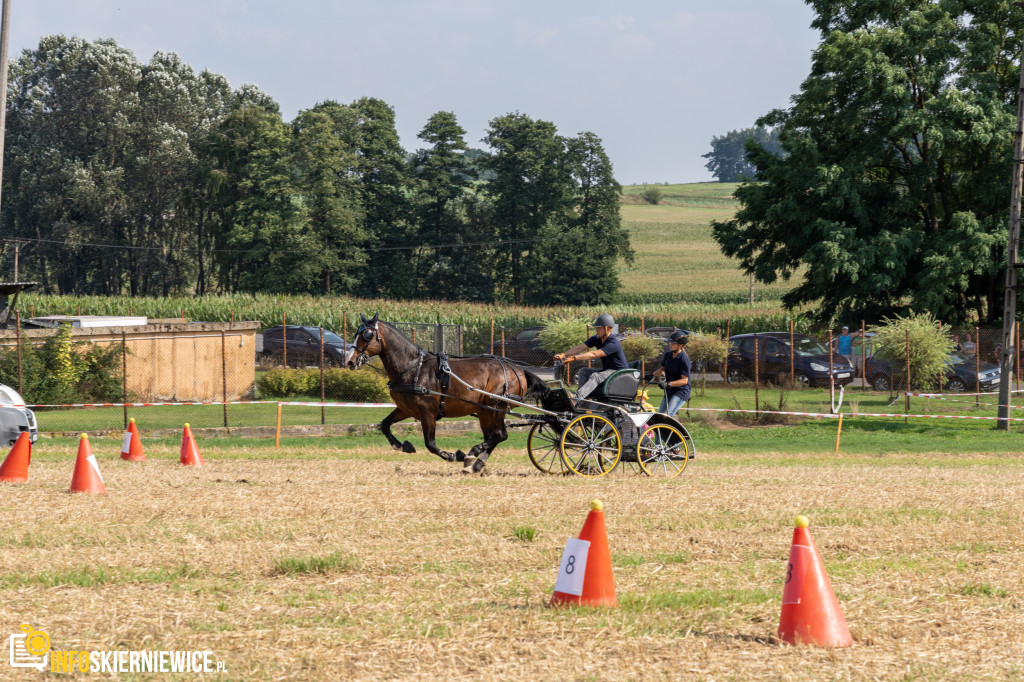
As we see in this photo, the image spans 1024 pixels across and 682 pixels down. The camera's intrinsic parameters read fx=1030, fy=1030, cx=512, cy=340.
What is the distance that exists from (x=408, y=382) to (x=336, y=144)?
7047 cm

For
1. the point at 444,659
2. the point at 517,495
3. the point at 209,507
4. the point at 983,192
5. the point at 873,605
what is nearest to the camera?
the point at 444,659

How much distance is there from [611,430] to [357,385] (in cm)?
1470

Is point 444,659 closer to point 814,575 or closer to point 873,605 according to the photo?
point 814,575

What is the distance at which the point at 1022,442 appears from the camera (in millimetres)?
22734

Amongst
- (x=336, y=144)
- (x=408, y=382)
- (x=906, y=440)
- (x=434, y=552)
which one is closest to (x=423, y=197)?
(x=336, y=144)

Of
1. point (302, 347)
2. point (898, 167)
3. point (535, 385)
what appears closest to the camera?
point (535, 385)

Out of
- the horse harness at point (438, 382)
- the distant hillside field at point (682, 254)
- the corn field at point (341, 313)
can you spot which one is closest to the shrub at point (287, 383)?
the horse harness at point (438, 382)

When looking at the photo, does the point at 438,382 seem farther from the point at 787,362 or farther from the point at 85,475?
the point at 787,362

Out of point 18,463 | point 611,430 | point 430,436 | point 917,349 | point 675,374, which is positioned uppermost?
point 917,349

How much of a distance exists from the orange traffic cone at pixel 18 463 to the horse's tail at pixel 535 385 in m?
6.58

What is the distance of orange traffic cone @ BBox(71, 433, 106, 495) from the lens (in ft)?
37.8

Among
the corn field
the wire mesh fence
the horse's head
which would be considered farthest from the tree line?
the horse's head

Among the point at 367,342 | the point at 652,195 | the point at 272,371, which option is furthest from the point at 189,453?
the point at 652,195

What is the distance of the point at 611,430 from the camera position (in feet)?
46.2
